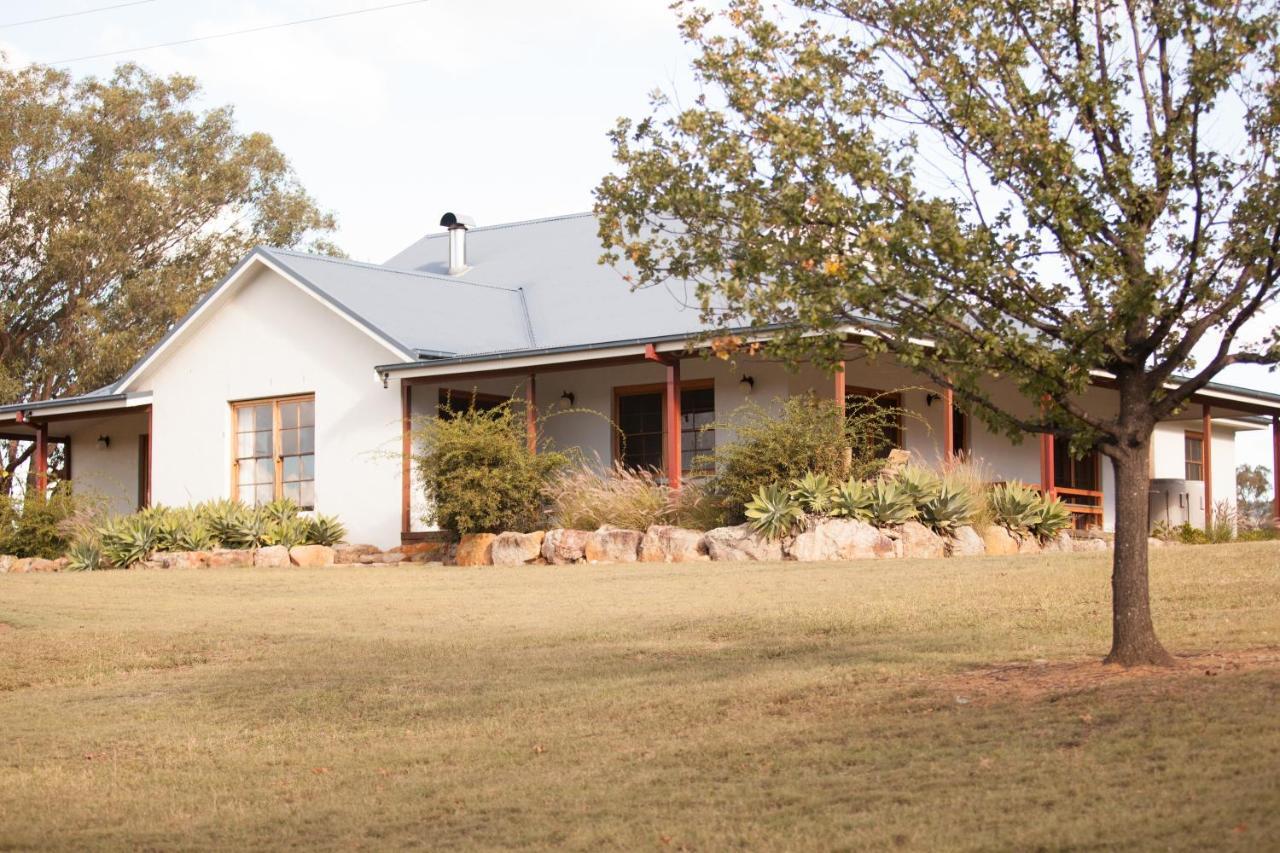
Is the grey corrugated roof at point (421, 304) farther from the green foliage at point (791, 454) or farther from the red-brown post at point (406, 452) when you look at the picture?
the green foliage at point (791, 454)

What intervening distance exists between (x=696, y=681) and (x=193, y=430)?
653 inches

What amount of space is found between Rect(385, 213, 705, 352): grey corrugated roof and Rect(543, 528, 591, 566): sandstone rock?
346cm

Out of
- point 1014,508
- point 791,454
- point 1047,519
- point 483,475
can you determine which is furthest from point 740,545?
point 483,475

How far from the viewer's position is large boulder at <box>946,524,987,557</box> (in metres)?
16.9

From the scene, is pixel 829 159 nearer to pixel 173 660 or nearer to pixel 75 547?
pixel 173 660

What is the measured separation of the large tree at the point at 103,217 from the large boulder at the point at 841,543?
24.4 m

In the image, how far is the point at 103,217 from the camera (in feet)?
119

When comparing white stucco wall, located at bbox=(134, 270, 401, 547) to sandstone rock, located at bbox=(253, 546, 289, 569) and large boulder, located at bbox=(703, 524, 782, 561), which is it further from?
large boulder, located at bbox=(703, 524, 782, 561)

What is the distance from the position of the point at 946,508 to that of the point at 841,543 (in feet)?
4.36

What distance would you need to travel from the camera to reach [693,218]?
834 centimetres

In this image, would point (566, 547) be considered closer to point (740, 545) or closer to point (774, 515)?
point (740, 545)

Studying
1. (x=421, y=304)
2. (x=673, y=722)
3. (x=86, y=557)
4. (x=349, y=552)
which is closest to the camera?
(x=673, y=722)

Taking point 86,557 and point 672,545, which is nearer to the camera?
point 672,545

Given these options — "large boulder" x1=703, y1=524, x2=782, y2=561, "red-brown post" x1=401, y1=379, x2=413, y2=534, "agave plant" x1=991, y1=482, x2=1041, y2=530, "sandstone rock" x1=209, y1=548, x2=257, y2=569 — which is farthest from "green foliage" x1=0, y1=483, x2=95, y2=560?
"agave plant" x1=991, y1=482, x2=1041, y2=530
